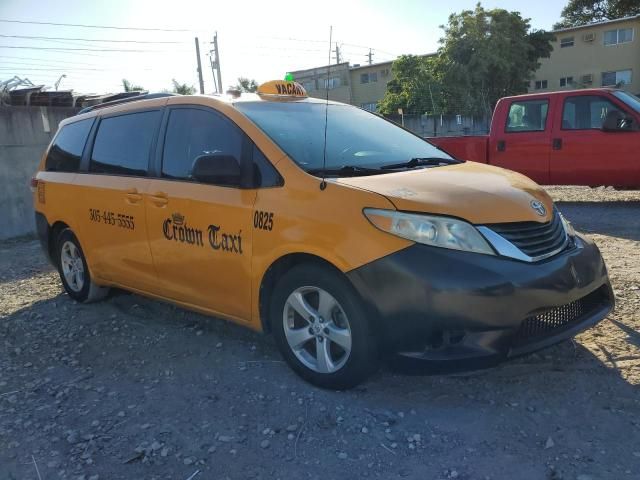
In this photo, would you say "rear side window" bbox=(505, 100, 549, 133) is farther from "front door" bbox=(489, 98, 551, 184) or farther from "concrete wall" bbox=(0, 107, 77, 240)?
"concrete wall" bbox=(0, 107, 77, 240)

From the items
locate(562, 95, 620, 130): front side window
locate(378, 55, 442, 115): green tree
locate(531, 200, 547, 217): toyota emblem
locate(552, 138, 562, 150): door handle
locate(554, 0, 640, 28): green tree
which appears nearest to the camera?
locate(531, 200, 547, 217): toyota emblem

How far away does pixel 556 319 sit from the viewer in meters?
2.98

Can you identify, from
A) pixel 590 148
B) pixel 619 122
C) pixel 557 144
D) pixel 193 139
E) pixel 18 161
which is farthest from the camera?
pixel 18 161

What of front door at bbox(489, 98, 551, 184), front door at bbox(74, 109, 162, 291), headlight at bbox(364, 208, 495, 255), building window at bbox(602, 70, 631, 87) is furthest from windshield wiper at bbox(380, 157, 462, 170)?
building window at bbox(602, 70, 631, 87)

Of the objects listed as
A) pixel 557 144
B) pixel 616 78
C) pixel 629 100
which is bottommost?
pixel 557 144

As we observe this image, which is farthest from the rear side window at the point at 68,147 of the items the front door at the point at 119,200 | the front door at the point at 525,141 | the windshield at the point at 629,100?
the windshield at the point at 629,100

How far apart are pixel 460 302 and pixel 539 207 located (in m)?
0.90

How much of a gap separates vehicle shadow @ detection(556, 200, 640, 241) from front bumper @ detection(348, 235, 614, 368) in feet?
14.4

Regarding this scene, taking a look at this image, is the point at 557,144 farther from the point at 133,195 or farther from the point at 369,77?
the point at 369,77

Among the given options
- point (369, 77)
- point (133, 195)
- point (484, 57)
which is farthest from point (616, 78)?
point (133, 195)

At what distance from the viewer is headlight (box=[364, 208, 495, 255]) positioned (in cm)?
278

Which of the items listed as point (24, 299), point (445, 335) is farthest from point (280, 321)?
point (24, 299)

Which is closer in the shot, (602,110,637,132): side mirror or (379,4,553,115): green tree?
(602,110,637,132): side mirror

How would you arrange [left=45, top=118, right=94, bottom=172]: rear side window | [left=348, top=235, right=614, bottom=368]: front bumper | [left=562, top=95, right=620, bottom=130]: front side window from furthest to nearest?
[left=562, top=95, right=620, bottom=130]: front side window → [left=45, top=118, right=94, bottom=172]: rear side window → [left=348, top=235, right=614, bottom=368]: front bumper
